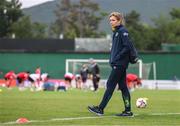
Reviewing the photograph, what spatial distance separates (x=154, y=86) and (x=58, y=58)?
9267 mm

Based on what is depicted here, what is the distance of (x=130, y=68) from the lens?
5331cm

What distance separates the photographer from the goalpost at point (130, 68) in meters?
52.7

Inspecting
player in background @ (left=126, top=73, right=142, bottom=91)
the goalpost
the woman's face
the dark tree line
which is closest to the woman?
the woman's face

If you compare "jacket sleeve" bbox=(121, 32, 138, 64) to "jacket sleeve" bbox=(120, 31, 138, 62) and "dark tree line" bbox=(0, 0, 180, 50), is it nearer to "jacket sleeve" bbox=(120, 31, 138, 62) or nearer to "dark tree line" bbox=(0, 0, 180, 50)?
"jacket sleeve" bbox=(120, 31, 138, 62)

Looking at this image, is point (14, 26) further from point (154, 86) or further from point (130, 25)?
point (154, 86)

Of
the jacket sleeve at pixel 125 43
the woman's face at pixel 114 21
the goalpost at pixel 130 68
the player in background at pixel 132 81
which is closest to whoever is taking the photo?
the jacket sleeve at pixel 125 43

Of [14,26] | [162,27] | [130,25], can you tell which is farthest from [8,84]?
[130,25]

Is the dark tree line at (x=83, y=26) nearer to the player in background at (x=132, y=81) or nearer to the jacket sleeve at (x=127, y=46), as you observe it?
the player in background at (x=132, y=81)

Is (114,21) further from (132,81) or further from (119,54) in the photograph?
(132,81)

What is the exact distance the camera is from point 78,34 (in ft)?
363

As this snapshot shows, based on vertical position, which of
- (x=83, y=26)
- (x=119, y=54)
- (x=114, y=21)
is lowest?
(x=83, y=26)

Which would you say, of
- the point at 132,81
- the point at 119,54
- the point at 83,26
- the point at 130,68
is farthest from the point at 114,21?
the point at 83,26

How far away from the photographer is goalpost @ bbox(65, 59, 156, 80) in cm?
5269

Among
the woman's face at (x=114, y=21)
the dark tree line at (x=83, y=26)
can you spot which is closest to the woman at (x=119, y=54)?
the woman's face at (x=114, y=21)
